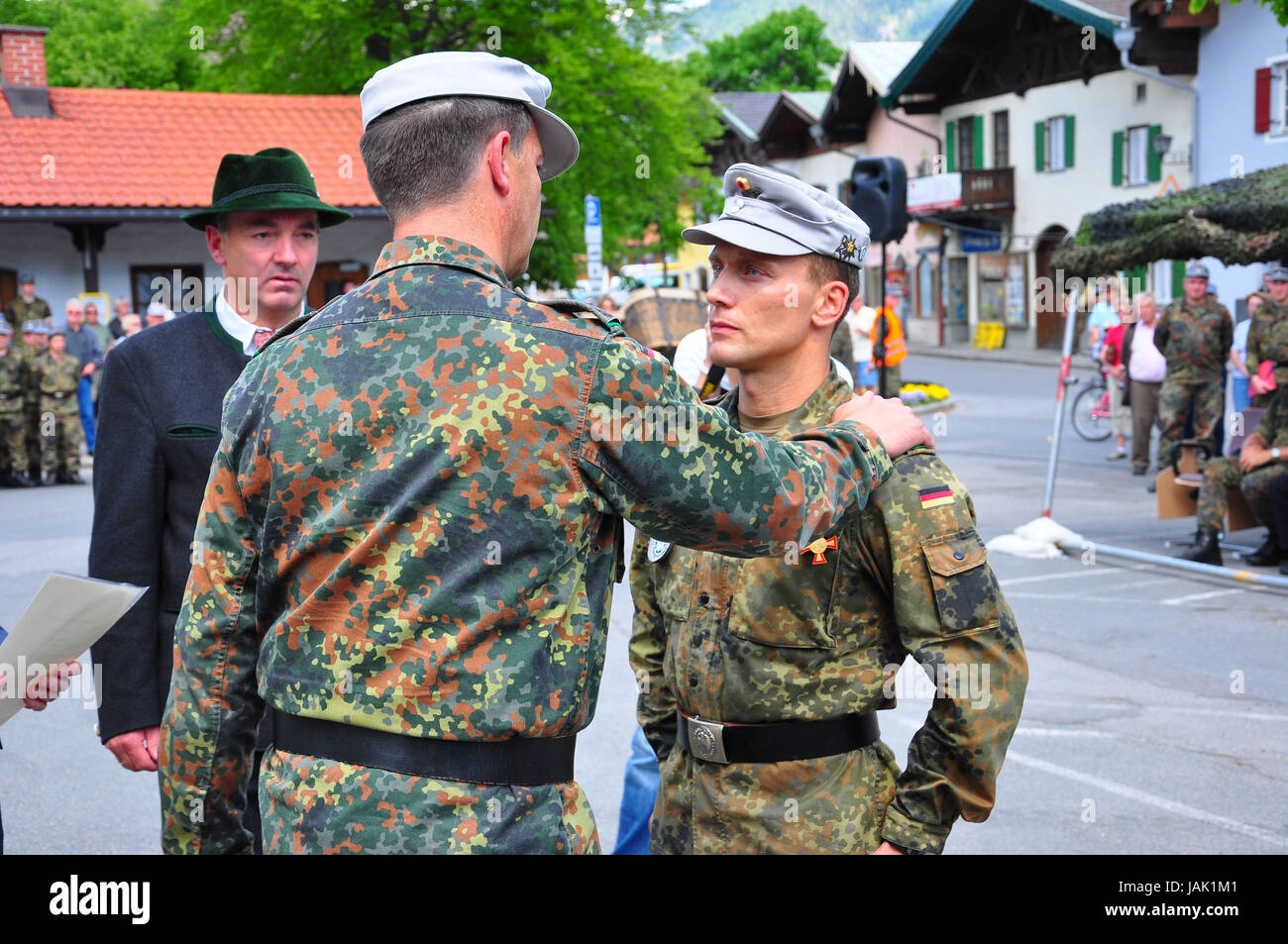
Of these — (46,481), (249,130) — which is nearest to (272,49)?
(249,130)

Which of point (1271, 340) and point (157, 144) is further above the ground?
point (157, 144)

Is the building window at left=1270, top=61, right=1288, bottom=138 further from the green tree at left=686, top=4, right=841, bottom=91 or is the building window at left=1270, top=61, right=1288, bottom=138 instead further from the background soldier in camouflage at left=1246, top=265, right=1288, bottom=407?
the green tree at left=686, top=4, right=841, bottom=91

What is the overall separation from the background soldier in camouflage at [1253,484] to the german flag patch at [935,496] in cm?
860

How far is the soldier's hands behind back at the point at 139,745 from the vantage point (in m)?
3.18

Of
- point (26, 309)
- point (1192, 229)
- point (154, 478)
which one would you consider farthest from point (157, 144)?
point (154, 478)

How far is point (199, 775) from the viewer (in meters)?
2.22

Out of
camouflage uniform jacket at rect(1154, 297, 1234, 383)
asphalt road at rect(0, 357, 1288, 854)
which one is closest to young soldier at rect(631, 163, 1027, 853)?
asphalt road at rect(0, 357, 1288, 854)

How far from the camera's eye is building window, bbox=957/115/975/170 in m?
39.8

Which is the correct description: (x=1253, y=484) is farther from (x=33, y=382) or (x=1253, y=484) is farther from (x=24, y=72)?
(x=24, y=72)

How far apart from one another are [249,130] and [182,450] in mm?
23307

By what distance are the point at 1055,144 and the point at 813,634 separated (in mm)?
36116

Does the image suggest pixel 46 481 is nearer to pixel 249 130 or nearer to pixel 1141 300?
pixel 249 130

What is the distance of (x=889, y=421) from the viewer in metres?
2.40

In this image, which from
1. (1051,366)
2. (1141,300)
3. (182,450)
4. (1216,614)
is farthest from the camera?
(1051,366)
